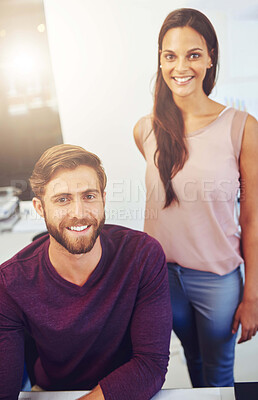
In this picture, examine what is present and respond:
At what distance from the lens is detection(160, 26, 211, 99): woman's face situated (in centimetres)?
130

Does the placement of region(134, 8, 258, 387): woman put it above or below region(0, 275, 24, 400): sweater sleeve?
above

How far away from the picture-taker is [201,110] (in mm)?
1361

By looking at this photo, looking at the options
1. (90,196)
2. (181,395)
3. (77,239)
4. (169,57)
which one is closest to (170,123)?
(169,57)

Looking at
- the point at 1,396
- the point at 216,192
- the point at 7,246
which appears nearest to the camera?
the point at 1,396

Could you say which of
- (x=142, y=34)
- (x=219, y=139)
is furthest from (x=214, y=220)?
(x=142, y=34)

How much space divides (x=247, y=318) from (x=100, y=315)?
58cm

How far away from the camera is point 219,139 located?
1.33m

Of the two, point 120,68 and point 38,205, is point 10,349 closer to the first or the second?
point 38,205

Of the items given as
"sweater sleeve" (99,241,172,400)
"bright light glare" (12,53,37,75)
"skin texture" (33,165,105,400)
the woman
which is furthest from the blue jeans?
"bright light glare" (12,53,37,75)

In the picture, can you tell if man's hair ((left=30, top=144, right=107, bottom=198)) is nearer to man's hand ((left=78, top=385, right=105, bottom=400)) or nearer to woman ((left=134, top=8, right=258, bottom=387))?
woman ((left=134, top=8, right=258, bottom=387))

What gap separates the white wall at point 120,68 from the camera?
4.38 feet

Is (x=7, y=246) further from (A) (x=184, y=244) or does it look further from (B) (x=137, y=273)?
(A) (x=184, y=244)

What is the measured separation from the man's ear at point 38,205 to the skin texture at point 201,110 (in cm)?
43

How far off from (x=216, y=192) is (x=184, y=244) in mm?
230
